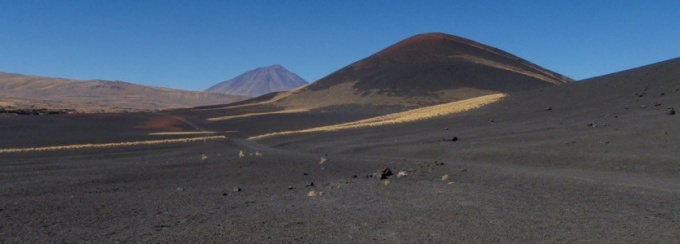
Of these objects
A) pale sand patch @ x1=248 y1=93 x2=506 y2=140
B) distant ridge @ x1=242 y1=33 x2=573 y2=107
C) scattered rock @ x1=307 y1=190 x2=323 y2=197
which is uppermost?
distant ridge @ x1=242 y1=33 x2=573 y2=107

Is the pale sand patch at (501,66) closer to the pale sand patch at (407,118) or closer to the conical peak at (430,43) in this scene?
the conical peak at (430,43)

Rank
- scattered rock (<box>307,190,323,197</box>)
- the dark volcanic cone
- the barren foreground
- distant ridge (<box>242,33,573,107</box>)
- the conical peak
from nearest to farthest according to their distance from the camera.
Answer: the barren foreground → scattered rock (<box>307,190,323,197</box>) → distant ridge (<box>242,33,573,107</box>) → the dark volcanic cone → the conical peak

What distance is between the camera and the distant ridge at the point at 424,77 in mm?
79438

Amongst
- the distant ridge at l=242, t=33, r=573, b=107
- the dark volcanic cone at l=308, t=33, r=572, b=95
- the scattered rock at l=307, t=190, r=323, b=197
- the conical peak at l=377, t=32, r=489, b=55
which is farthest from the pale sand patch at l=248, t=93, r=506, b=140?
the conical peak at l=377, t=32, r=489, b=55

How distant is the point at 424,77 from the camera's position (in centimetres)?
9012

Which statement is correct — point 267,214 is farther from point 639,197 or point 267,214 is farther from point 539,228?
point 639,197

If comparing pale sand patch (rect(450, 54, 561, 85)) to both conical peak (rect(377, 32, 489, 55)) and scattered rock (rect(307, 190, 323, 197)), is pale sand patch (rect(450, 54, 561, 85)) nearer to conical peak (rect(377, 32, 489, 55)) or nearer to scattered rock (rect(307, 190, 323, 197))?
conical peak (rect(377, 32, 489, 55))

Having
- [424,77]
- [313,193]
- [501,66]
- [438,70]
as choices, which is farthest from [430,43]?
[313,193]

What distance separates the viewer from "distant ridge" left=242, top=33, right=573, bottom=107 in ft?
261

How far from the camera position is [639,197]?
26.8 ft

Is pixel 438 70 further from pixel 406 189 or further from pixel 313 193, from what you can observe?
pixel 313 193

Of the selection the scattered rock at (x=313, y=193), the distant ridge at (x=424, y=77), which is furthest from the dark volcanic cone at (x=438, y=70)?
the scattered rock at (x=313, y=193)

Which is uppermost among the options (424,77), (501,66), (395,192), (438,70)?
(501,66)

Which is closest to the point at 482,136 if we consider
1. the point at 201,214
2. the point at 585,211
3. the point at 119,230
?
the point at 585,211
